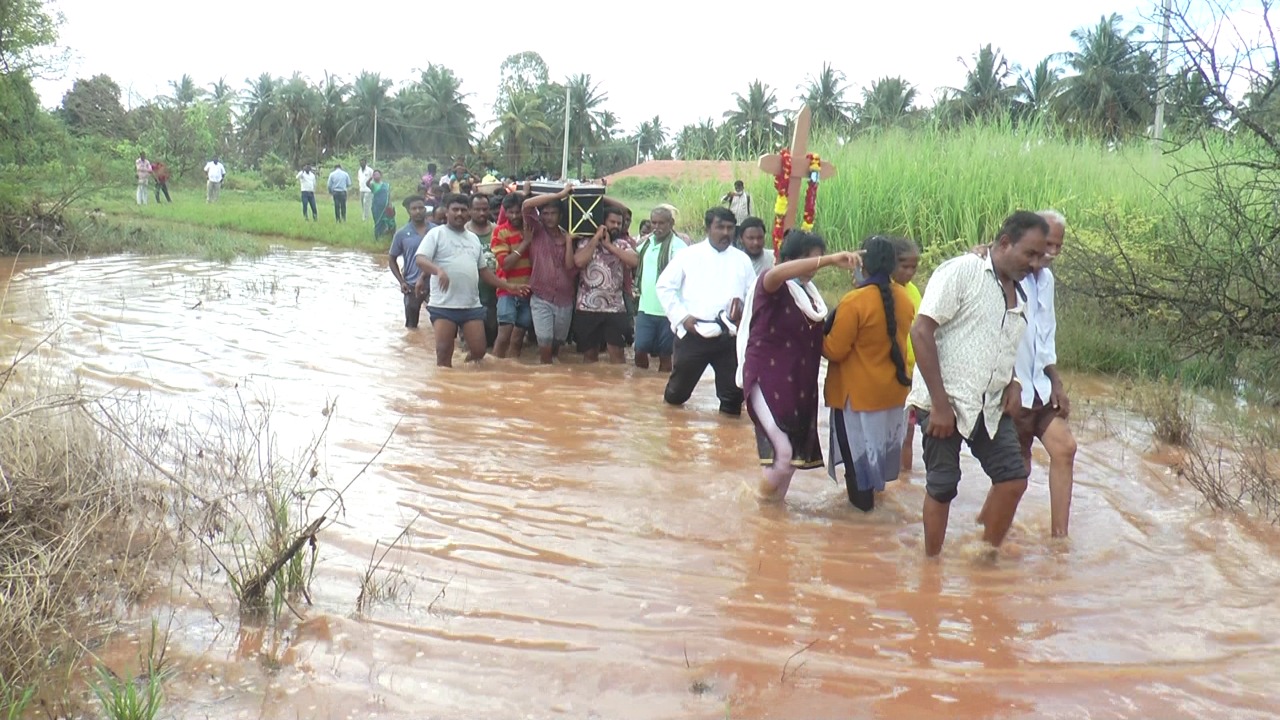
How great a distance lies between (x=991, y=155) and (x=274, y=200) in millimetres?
27203

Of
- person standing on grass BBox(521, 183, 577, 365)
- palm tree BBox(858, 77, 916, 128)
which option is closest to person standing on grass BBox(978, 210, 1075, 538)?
person standing on grass BBox(521, 183, 577, 365)

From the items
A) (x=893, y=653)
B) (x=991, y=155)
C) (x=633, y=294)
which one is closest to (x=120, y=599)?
(x=893, y=653)

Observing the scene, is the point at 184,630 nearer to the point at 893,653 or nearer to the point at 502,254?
the point at 893,653

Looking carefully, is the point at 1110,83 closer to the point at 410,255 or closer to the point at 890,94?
the point at 890,94

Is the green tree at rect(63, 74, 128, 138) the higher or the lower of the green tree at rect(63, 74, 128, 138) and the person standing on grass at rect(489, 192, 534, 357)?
the higher

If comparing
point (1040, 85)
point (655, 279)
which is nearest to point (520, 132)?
point (1040, 85)

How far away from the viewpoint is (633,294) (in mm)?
11023

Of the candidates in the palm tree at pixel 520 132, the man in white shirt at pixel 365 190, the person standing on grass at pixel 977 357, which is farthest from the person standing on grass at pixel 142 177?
the person standing on grass at pixel 977 357

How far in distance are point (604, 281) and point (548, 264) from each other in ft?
1.73

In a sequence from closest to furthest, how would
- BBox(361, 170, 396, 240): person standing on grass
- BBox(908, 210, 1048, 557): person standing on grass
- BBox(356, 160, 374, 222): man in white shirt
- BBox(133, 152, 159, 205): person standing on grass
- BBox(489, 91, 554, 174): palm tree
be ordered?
BBox(908, 210, 1048, 557): person standing on grass
BBox(361, 170, 396, 240): person standing on grass
BBox(356, 160, 374, 222): man in white shirt
BBox(133, 152, 159, 205): person standing on grass
BBox(489, 91, 554, 174): palm tree

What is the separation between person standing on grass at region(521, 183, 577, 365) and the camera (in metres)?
10.0

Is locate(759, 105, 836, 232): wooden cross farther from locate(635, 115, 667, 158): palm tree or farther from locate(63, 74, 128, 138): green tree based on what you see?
locate(635, 115, 667, 158): palm tree

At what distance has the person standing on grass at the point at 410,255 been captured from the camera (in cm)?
1175

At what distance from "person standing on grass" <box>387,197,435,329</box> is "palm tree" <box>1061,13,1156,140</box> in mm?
6713
